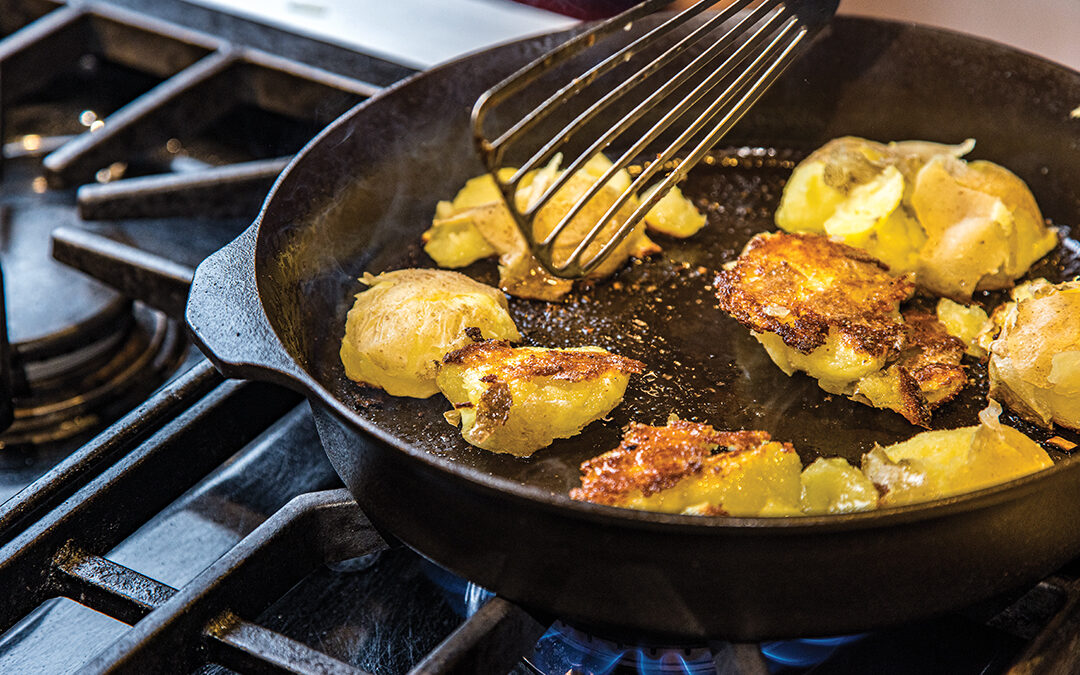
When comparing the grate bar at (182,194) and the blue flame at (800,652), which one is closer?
the blue flame at (800,652)

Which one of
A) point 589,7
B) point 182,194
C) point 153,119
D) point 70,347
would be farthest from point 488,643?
point 589,7

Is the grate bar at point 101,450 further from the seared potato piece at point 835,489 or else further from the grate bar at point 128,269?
the seared potato piece at point 835,489

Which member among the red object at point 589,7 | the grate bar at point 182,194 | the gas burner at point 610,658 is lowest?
the gas burner at point 610,658

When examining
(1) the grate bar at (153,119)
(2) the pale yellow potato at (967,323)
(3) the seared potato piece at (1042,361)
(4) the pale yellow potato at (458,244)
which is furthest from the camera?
(1) the grate bar at (153,119)

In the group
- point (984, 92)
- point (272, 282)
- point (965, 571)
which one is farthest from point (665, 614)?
point (984, 92)

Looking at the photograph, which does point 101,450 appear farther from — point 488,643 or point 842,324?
point 842,324

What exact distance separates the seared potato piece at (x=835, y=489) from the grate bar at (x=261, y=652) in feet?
1.47

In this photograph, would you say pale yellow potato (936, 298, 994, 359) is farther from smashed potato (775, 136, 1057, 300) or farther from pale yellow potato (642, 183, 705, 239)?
pale yellow potato (642, 183, 705, 239)

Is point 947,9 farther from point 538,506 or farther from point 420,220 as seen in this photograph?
point 538,506

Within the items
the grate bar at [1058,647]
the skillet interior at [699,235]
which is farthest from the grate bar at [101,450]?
the grate bar at [1058,647]

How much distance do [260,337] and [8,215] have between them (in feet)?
3.03

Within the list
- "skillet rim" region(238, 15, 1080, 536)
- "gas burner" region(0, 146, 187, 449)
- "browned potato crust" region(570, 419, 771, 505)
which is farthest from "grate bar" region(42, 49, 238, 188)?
"browned potato crust" region(570, 419, 771, 505)

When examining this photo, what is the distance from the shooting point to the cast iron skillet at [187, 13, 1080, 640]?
0.79 metres

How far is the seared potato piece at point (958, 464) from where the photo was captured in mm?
924
